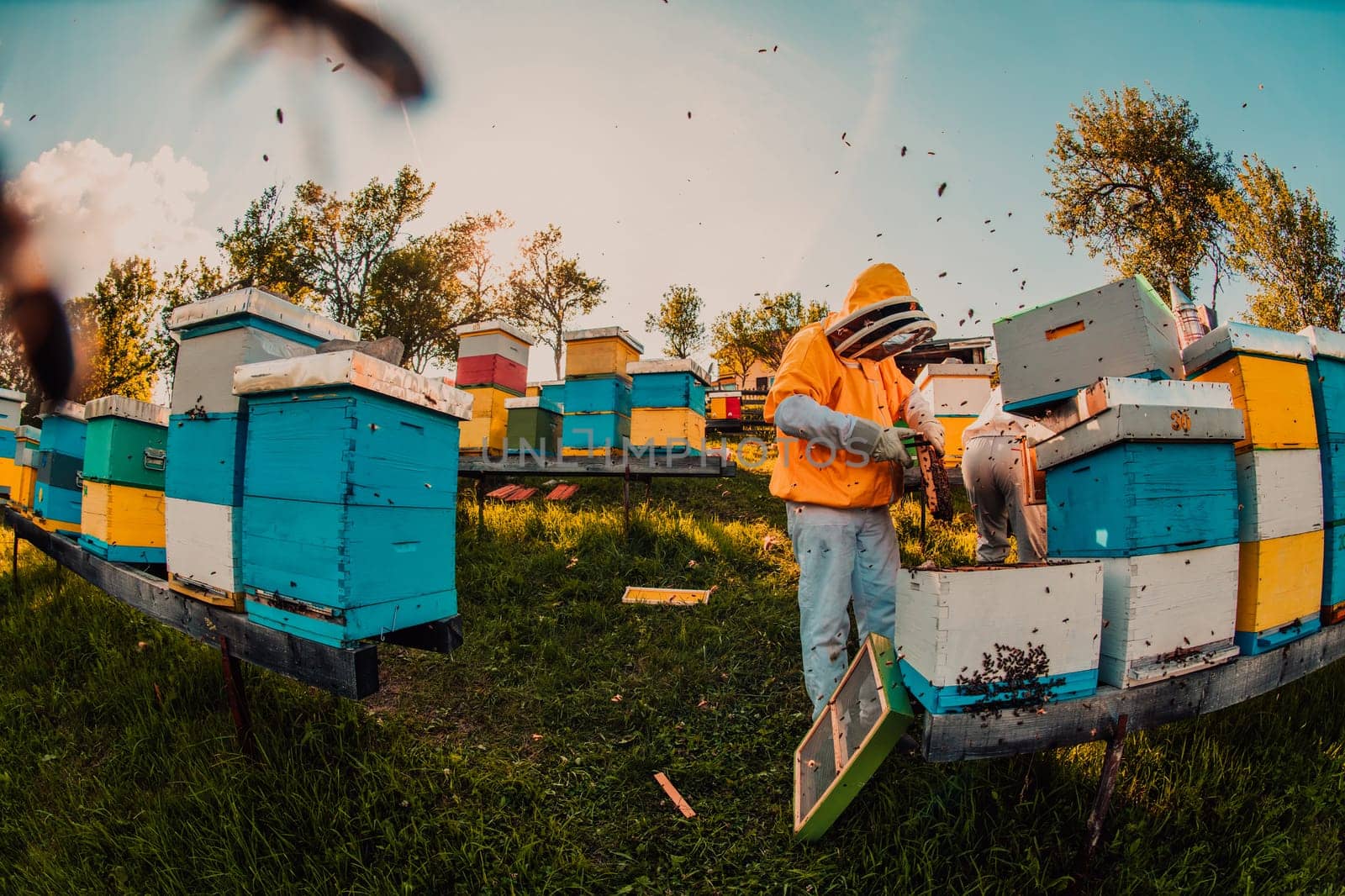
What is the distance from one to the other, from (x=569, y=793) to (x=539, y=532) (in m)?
3.75

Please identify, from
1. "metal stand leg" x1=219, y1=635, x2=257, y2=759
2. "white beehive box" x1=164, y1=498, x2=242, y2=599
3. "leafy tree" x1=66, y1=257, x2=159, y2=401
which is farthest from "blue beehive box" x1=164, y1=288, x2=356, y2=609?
"leafy tree" x1=66, y1=257, x2=159, y2=401

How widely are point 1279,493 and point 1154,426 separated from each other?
734 mm

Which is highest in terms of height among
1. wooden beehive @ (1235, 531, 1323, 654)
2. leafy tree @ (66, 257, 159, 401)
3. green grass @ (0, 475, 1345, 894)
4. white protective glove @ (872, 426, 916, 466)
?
leafy tree @ (66, 257, 159, 401)

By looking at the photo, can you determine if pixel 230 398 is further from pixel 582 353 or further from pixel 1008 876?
pixel 582 353

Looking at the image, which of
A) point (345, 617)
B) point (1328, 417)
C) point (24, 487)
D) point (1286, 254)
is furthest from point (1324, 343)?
point (1286, 254)

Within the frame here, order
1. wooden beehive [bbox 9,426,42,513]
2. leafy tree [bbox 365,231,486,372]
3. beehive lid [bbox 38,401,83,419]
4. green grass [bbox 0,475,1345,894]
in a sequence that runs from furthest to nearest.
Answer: leafy tree [bbox 365,231,486,372]
wooden beehive [bbox 9,426,42,513]
beehive lid [bbox 38,401,83,419]
green grass [bbox 0,475,1345,894]

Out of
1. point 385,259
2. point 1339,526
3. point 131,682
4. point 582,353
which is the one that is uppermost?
point 385,259

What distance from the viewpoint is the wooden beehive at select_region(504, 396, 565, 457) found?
6.93 metres

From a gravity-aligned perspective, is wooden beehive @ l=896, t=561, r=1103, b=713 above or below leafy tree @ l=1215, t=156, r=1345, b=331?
below

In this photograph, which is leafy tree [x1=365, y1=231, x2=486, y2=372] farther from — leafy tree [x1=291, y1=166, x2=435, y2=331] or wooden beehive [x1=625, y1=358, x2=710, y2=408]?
wooden beehive [x1=625, y1=358, x2=710, y2=408]

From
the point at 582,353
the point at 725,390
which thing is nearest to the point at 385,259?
the point at 725,390

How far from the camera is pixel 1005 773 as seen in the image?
2.21 metres

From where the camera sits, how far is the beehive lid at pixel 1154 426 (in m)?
1.59

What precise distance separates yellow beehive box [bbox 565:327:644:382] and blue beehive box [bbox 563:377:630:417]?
8 centimetres
